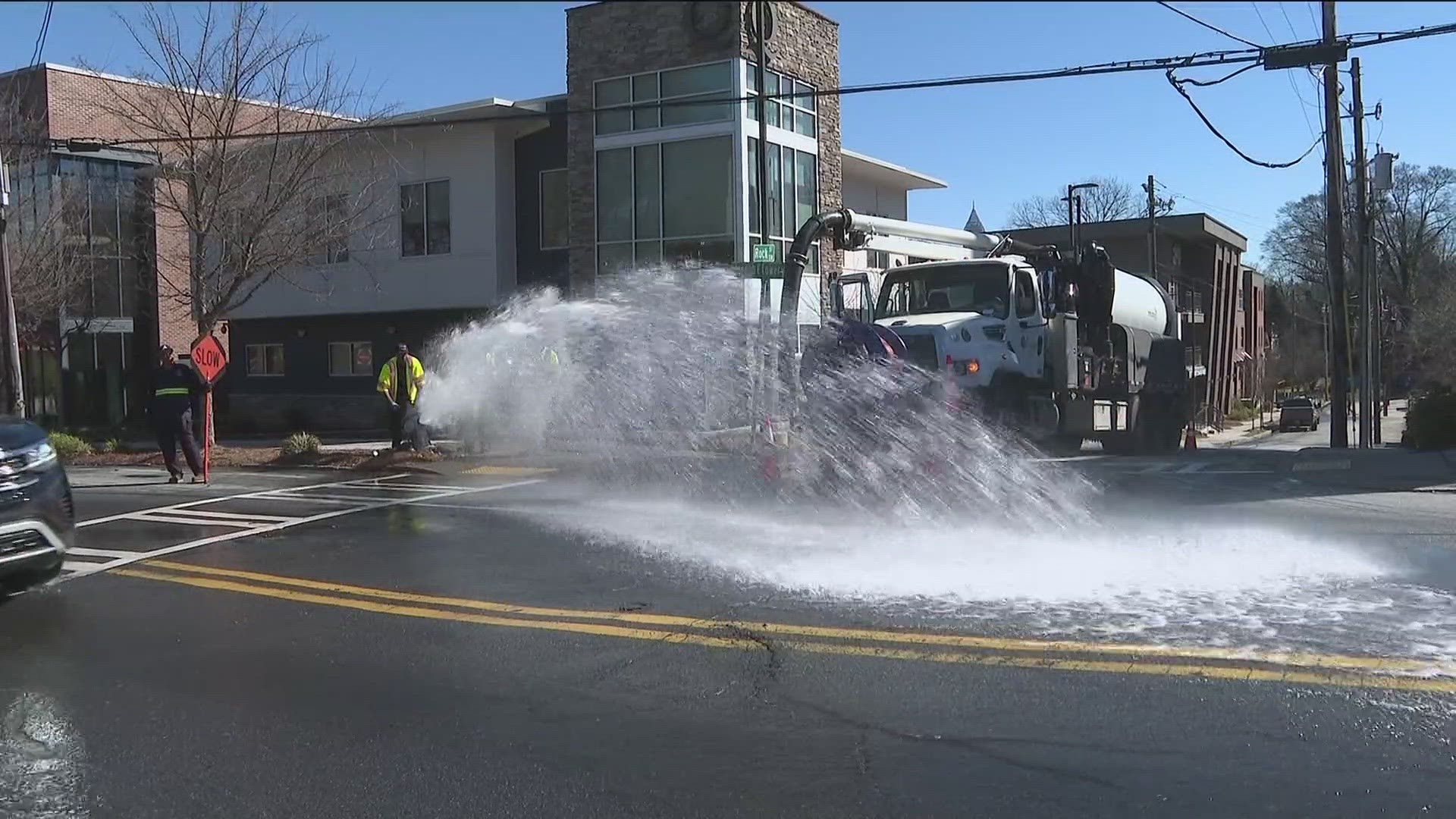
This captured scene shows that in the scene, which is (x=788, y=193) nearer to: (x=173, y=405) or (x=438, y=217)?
(x=438, y=217)

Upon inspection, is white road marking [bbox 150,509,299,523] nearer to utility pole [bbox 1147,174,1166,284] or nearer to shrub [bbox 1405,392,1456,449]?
shrub [bbox 1405,392,1456,449]

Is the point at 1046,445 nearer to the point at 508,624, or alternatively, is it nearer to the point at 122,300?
the point at 508,624

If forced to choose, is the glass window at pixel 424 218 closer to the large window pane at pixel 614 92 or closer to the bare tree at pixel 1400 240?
the large window pane at pixel 614 92

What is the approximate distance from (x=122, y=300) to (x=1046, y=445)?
27.5 m

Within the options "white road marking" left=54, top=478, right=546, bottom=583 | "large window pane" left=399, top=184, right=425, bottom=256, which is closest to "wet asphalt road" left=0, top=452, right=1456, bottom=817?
"white road marking" left=54, top=478, right=546, bottom=583

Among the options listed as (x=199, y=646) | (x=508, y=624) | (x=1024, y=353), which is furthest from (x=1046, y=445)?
(x=199, y=646)

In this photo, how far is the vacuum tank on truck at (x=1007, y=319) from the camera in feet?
47.0

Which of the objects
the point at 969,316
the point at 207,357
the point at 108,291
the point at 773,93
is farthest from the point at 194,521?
the point at 108,291

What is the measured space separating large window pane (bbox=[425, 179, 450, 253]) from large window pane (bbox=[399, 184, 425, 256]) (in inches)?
4.2

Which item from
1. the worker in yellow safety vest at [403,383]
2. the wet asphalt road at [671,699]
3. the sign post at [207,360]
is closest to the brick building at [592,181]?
the worker in yellow safety vest at [403,383]

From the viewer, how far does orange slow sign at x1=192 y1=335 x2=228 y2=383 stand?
16781 mm

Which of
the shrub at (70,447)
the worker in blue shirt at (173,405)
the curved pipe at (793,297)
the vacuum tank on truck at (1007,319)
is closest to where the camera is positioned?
the curved pipe at (793,297)

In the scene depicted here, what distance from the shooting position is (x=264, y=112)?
20.5 m

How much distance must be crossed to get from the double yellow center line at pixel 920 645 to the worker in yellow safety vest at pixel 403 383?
9.82 metres
